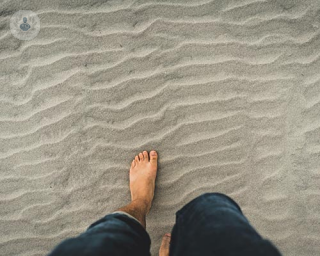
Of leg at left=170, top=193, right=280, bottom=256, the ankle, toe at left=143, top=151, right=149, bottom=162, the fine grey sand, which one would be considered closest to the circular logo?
the fine grey sand

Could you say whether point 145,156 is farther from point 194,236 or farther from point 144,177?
point 194,236

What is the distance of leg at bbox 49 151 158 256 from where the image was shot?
3.33 ft

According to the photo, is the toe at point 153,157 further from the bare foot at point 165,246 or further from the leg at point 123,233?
the bare foot at point 165,246

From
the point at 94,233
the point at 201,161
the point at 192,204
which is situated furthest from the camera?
the point at 201,161

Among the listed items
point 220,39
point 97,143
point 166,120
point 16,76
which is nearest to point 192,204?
point 166,120

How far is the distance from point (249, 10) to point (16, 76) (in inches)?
75.0

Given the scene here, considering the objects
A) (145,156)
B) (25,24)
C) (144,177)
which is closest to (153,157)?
(145,156)

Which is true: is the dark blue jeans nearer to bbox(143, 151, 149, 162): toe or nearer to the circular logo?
bbox(143, 151, 149, 162): toe

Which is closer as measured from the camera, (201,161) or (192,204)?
(192,204)

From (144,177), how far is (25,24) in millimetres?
1518

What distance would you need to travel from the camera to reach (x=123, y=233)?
48.4 inches

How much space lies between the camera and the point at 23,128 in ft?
6.79

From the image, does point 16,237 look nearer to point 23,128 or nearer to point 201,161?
point 23,128

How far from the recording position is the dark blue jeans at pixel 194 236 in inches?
37.2
